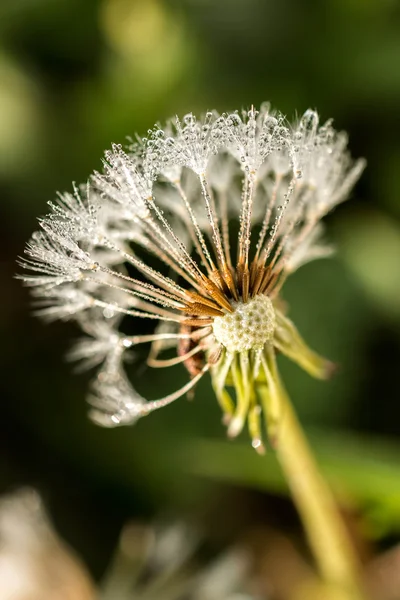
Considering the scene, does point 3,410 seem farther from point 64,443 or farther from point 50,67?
point 50,67

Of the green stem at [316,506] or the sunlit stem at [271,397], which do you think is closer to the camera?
the sunlit stem at [271,397]

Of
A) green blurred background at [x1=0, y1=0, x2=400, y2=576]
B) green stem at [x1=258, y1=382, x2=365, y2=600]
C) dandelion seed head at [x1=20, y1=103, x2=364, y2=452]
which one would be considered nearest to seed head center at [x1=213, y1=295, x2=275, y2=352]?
dandelion seed head at [x1=20, y1=103, x2=364, y2=452]

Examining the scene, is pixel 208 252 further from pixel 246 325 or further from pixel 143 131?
pixel 143 131

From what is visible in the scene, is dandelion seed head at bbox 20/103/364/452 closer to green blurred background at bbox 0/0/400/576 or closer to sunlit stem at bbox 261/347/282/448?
sunlit stem at bbox 261/347/282/448

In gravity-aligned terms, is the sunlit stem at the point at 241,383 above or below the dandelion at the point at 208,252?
below

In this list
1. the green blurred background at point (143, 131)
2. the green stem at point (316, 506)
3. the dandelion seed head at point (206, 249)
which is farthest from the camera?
the green blurred background at point (143, 131)

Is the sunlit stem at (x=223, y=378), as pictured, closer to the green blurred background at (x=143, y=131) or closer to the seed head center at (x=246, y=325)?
the seed head center at (x=246, y=325)

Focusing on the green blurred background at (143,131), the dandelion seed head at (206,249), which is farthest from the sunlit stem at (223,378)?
the green blurred background at (143,131)

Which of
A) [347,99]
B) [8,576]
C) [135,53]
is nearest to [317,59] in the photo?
[347,99]
